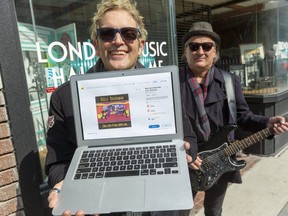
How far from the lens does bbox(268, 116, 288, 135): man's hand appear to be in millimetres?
2145

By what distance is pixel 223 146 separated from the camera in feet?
7.61

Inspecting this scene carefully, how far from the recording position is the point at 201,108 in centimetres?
222

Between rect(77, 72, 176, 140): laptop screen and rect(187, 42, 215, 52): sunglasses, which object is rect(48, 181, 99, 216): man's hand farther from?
rect(187, 42, 215, 52): sunglasses

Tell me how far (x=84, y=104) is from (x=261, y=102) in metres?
3.95

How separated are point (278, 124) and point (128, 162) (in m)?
1.53

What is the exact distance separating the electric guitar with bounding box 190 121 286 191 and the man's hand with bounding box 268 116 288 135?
5 cm

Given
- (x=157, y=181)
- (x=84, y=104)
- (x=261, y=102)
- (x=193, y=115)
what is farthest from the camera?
(x=261, y=102)

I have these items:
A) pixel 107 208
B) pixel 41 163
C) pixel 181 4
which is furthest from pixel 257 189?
pixel 181 4

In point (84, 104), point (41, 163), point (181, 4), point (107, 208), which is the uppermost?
point (181, 4)

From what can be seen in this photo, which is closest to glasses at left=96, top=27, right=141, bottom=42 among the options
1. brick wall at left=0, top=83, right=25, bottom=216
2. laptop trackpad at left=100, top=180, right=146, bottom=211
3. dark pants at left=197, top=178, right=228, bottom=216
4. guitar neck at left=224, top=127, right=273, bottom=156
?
laptop trackpad at left=100, top=180, right=146, bottom=211

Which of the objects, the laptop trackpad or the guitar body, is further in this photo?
the guitar body

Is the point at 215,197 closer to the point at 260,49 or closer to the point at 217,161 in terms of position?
the point at 217,161

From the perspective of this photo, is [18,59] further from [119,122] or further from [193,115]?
[193,115]

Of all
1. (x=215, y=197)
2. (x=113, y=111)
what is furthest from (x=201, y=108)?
(x=113, y=111)
